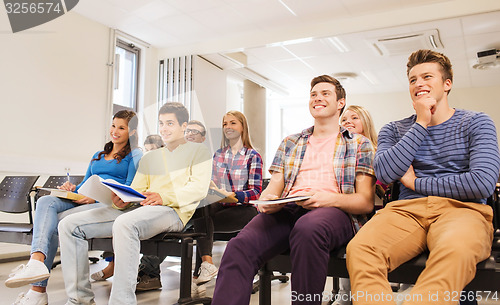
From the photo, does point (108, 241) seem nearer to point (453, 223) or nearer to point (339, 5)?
point (453, 223)

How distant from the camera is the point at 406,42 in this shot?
18.1 feet

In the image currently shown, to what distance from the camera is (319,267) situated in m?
Result: 1.34

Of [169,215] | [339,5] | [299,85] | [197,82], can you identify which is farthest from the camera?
[299,85]

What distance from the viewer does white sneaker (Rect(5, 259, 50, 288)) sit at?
1.92m

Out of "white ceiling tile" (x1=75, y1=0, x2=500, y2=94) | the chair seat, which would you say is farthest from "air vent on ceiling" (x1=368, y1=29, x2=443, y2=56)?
the chair seat

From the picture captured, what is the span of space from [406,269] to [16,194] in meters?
2.97

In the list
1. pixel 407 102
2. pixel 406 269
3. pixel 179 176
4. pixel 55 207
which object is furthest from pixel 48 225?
pixel 407 102

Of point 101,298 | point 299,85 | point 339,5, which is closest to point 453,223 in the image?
point 101,298

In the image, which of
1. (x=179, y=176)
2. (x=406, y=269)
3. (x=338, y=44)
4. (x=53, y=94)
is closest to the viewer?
(x=406, y=269)

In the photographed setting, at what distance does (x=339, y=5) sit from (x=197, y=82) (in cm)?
242

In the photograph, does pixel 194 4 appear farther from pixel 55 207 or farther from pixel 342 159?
pixel 342 159

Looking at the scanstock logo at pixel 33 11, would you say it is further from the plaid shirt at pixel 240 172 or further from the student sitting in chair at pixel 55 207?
the plaid shirt at pixel 240 172

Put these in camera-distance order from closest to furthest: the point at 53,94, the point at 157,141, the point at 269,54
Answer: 1. the point at 157,141
2. the point at 53,94
3. the point at 269,54

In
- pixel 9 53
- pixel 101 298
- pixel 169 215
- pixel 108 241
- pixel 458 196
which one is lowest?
pixel 101 298
